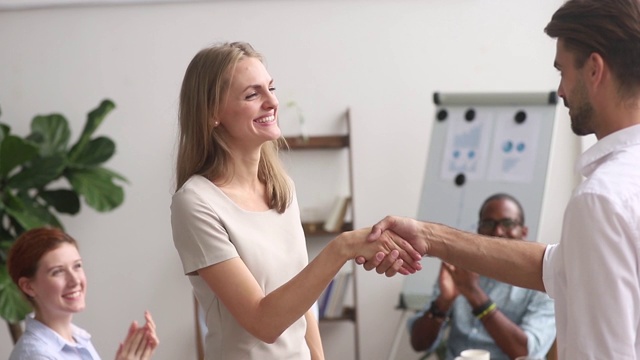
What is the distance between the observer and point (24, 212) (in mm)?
4887

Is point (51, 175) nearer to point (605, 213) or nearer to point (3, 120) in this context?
point (3, 120)

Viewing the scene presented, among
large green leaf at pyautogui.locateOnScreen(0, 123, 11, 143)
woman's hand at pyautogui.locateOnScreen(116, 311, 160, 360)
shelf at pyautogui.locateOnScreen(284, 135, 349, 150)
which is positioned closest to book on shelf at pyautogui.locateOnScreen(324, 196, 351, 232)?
shelf at pyautogui.locateOnScreen(284, 135, 349, 150)

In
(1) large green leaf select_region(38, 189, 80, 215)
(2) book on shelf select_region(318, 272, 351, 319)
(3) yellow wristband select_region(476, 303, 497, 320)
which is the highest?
(1) large green leaf select_region(38, 189, 80, 215)

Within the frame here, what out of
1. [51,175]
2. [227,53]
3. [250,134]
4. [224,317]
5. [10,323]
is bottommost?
[10,323]

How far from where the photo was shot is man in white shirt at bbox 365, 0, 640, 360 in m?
1.47

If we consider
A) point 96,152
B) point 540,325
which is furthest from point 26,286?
point 96,152

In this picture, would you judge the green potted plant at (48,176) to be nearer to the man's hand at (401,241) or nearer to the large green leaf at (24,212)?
the large green leaf at (24,212)

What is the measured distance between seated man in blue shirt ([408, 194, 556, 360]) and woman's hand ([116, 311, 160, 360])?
1.53 meters

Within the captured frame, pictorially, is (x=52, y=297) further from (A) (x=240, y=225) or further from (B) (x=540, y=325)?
(B) (x=540, y=325)

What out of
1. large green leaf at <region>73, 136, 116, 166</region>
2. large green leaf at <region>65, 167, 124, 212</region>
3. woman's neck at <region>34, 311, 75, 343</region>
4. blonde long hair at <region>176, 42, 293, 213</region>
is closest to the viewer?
blonde long hair at <region>176, 42, 293, 213</region>

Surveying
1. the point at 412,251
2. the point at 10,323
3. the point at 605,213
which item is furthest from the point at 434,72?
the point at 605,213

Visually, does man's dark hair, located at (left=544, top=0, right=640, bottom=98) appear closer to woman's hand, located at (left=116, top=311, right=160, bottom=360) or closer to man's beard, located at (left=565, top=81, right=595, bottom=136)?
man's beard, located at (left=565, top=81, right=595, bottom=136)

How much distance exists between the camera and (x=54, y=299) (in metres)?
2.99

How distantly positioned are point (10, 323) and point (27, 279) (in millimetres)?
1919
